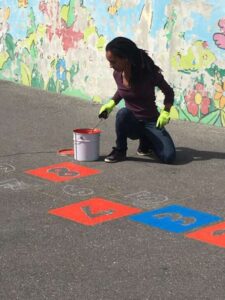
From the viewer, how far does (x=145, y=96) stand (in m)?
7.23

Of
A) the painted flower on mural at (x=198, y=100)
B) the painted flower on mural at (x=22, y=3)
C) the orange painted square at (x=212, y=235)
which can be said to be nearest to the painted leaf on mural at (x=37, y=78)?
the painted flower on mural at (x=22, y=3)

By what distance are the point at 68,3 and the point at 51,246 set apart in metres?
6.90

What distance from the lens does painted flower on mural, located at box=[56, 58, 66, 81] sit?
11.3m

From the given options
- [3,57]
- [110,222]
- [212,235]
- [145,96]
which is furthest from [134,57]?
[3,57]

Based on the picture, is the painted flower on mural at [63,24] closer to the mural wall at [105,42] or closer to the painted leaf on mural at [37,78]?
the mural wall at [105,42]

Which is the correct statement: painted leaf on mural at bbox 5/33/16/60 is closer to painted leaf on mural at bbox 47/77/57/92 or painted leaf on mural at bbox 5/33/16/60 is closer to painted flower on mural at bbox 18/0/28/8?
painted flower on mural at bbox 18/0/28/8

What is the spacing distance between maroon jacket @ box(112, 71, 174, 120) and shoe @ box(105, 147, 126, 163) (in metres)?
0.43

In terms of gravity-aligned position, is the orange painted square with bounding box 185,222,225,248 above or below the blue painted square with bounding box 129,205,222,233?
below

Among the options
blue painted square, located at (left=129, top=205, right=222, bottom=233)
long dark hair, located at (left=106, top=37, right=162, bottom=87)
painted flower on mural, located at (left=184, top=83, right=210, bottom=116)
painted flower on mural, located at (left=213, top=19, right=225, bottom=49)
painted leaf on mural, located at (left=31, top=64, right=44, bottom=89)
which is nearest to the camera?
blue painted square, located at (left=129, top=205, right=222, bottom=233)

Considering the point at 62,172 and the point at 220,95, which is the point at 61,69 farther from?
the point at 62,172

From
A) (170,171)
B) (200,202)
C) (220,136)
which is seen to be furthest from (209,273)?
(220,136)

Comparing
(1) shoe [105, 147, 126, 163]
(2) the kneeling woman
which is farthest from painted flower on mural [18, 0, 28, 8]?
(1) shoe [105, 147, 126, 163]

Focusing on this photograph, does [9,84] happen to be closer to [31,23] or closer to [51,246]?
[31,23]

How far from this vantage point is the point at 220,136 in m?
8.45
